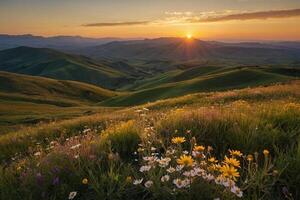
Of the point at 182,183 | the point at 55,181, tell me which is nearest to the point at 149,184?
the point at 182,183

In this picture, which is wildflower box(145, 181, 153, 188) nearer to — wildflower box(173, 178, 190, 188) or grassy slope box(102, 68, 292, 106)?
wildflower box(173, 178, 190, 188)

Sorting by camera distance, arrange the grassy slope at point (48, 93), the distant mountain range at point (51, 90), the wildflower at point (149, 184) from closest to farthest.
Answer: the wildflower at point (149, 184) → the grassy slope at point (48, 93) → the distant mountain range at point (51, 90)

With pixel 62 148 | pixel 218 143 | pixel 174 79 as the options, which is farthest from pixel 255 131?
pixel 174 79

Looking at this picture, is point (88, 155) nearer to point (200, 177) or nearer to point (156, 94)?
point (200, 177)

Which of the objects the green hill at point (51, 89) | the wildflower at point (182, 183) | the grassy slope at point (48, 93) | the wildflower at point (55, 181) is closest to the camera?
the wildflower at point (182, 183)

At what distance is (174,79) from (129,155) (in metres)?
113

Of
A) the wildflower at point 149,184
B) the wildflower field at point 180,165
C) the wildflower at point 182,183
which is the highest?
the wildflower at point 182,183

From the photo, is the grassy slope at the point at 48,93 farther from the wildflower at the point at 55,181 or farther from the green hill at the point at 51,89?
the wildflower at the point at 55,181

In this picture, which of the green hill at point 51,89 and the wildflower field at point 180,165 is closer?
the wildflower field at point 180,165

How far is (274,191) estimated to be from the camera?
3.63 m

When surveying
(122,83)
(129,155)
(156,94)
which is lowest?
(122,83)

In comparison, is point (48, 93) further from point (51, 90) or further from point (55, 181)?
point (55, 181)

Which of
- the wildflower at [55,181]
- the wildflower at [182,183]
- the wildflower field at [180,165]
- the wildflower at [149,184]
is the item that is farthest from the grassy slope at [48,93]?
the wildflower at [182,183]

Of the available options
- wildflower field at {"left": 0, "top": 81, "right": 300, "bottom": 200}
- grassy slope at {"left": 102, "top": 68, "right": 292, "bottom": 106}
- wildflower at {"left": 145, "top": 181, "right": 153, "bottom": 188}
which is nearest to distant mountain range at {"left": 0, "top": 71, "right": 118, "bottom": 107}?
grassy slope at {"left": 102, "top": 68, "right": 292, "bottom": 106}
